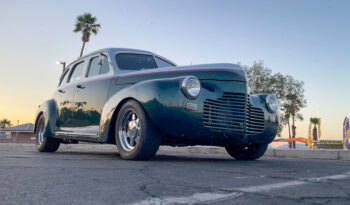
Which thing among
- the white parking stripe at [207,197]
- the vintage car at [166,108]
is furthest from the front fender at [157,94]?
the white parking stripe at [207,197]

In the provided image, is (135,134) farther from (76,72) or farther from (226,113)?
(76,72)

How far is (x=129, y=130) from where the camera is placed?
451cm

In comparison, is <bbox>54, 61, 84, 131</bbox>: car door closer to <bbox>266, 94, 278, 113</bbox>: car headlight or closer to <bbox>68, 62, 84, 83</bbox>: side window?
<bbox>68, 62, 84, 83</bbox>: side window

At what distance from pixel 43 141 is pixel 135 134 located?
11.0 feet

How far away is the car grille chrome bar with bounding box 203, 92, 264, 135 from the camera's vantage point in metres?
4.25

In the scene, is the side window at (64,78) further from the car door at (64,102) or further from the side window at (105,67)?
the side window at (105,67)

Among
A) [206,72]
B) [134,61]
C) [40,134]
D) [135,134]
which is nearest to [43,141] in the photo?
[40,134]

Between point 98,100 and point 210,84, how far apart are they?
6.01ft

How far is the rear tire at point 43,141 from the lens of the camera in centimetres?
700

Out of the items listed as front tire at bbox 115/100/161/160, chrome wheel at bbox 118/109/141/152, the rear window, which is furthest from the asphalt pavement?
the rear window

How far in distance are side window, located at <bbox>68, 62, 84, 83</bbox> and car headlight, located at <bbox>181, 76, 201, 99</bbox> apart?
9.62ft

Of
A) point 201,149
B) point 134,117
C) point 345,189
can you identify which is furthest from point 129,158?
point 201,149

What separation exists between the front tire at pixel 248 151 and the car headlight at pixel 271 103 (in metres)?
0.62

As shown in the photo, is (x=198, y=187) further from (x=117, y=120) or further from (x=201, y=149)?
(x=201, y=149)
